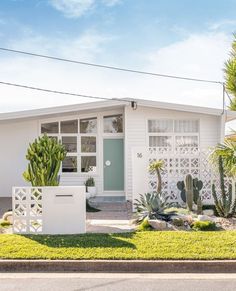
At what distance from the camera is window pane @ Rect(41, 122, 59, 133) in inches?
583

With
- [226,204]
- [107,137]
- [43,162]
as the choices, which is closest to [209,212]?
[226,204]

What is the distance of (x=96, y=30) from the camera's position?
1357cm

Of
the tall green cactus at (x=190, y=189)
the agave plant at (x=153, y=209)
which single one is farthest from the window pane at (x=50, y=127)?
the agave plant at (x=153, y=209)

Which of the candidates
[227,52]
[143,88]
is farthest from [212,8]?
[143,88]

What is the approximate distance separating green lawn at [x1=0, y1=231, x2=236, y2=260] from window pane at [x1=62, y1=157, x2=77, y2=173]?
711 centimetres

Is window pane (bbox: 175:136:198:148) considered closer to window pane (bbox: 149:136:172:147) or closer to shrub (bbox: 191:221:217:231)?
window pane (bbox: 149:136:172:147)

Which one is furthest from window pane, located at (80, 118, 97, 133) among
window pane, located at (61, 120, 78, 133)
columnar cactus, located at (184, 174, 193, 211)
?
columnar cactus, located at (184, 174, 193, 211)

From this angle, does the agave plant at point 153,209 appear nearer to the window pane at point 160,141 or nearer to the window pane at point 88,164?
the window pane at point 160,141

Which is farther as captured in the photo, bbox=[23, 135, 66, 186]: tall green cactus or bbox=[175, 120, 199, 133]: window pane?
bbox=[175, 120, 199, 133]: window pane

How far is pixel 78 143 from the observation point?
14773 millimetres

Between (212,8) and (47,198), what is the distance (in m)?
8.61

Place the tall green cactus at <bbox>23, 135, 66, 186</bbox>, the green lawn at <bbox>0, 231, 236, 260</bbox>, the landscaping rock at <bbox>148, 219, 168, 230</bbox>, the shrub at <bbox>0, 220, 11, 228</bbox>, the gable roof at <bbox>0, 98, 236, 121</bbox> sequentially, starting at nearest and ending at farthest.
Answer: the green lawn at <bbox>0, 231, 236, 260</bbox>, the landscaping rock at <bbox>148, 219, 168, 230</bbox>, the shrub at <bbox>0, 220, 11, 228</bbox>, the tall green cactus at <bbox>23, 135, 66, 186</bbox>, the gable roof at <bbox>0, 98, 236, 121</bbox>

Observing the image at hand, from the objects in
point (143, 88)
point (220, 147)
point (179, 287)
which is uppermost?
point (143, 88)

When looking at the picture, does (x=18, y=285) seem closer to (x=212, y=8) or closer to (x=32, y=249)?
(x=32, y=249)
